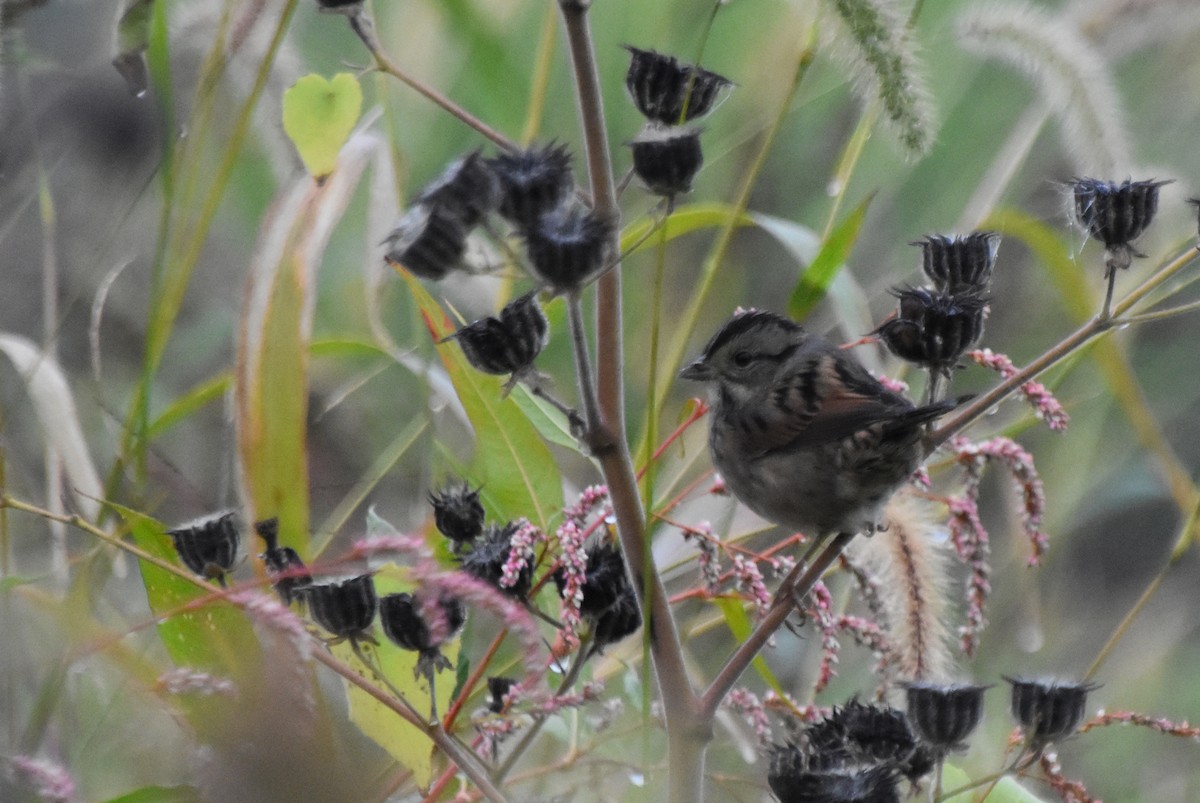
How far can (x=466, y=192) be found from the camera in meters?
0.62

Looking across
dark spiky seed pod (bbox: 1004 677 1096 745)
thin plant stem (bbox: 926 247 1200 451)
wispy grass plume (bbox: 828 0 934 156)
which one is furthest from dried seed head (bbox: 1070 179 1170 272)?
dark spiky seed pod (bbox: 1004 677 1096 745)

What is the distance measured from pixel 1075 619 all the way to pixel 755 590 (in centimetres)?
130

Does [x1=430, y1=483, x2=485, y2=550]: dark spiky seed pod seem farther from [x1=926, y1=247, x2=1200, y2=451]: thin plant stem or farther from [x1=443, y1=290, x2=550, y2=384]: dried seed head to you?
[x1=926, y1=247, x2=1200, y2=451]: thin plant stem

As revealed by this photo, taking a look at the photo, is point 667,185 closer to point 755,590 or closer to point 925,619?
Result: point 755,590

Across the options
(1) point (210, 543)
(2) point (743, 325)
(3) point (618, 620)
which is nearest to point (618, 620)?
(3) point (618, 620)

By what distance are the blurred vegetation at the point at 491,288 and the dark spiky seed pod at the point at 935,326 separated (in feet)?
0.57

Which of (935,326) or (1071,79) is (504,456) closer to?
(935,326)

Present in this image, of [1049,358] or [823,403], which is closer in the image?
[1049,358]

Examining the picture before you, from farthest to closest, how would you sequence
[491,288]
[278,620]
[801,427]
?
[491,288] → [801,427] → [278,620]

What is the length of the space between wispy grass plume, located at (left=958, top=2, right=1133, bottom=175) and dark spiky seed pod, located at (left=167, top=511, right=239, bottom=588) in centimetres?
85

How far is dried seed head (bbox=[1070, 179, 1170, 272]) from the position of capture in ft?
2.56

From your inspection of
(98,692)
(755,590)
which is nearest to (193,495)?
(98,692)

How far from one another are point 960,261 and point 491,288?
28.7 inches

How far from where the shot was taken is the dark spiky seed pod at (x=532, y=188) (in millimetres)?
632
